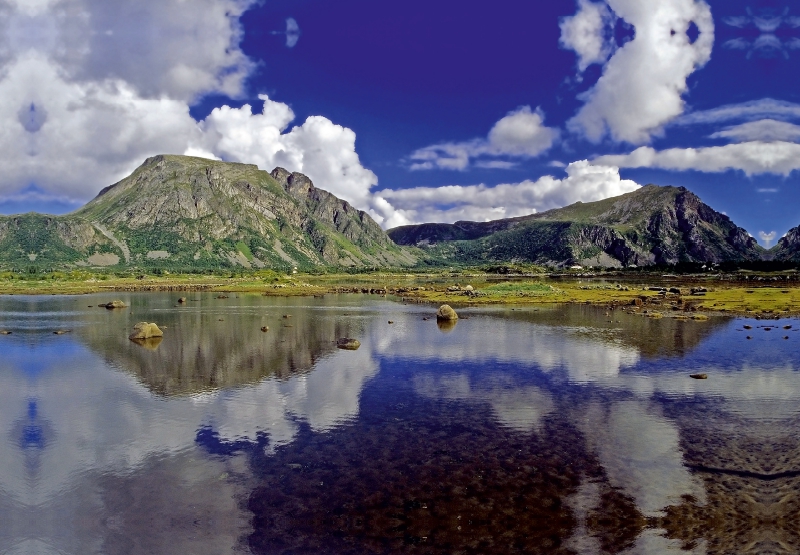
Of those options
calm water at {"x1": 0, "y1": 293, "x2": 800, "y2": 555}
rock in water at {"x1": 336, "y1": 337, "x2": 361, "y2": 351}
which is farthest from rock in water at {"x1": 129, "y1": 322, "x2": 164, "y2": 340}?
rock in water at {"x1": 336, "y1": 337, "x2": 361, "y2": 351}

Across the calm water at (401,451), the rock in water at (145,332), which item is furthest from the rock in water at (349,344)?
the rock in water at (145,332)

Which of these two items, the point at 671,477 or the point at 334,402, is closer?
the point at 671,477

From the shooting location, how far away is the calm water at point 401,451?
15.6 metres

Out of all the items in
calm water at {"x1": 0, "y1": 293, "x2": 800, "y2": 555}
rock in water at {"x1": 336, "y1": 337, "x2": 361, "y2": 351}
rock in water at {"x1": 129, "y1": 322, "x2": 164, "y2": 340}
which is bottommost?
calm water at {"x1": 0, "y1": 293, "x2": 800, "y2": 555}

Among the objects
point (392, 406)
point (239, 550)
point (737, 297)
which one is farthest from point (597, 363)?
point (737, 297)

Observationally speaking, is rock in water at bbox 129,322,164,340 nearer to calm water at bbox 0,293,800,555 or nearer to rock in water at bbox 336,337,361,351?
calm water at bbox 0,293,800,555

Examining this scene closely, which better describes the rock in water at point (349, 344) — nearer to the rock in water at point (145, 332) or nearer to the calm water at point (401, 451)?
the calm water at point (401, 451)

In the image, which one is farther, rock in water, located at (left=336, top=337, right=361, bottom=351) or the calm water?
rock in water, located at (left=336, top=337, right=361, bottom=351)

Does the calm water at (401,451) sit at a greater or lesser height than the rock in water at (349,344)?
lesser

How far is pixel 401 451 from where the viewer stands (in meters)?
22.2

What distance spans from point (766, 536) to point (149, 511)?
1962 centimetres

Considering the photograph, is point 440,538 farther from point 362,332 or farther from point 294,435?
point 362,332

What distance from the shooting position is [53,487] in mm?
19094

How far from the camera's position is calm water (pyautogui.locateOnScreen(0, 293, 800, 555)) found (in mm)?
15594
